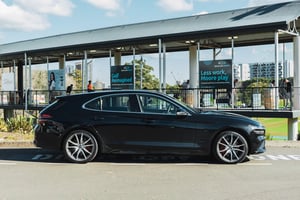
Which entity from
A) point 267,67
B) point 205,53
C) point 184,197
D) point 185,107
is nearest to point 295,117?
point 267,67

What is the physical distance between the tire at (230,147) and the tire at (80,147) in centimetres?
253

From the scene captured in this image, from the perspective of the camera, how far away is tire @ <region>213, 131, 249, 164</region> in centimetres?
830

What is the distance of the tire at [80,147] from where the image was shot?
28.0 ft

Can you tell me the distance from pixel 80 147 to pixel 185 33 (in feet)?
37.7

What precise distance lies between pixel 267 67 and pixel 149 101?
12746 millimetres

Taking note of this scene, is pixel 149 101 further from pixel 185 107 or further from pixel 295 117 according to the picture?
pixel 295 117

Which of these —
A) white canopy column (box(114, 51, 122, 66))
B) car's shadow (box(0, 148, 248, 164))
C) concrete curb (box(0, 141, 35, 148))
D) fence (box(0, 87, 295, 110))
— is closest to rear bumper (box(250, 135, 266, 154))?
car's shadow (box(0, 148, 248, 164))

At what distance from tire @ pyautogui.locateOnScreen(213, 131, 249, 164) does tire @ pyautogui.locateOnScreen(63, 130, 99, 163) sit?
8.31 feet

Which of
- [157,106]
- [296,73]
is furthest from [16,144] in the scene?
[296,73]

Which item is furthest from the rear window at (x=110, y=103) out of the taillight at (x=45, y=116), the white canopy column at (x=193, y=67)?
the white canopy column at (x=193, y=67)

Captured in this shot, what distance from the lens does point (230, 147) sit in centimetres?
834

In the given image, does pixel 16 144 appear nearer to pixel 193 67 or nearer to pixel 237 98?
pixel 237 98

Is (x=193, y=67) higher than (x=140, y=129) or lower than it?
higher

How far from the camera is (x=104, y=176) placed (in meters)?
7.36
